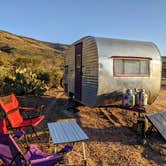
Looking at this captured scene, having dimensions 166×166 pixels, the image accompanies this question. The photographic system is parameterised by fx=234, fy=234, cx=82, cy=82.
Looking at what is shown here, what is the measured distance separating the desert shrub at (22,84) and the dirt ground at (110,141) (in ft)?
9.90

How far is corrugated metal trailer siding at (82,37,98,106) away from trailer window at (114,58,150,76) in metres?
0.71

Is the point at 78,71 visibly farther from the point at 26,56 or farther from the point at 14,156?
the point at 26,56

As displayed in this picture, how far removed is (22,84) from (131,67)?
6.24m

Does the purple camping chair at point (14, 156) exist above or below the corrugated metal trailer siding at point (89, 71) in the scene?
below

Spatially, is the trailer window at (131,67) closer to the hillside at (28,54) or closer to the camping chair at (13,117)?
the camping chair at (13,117)

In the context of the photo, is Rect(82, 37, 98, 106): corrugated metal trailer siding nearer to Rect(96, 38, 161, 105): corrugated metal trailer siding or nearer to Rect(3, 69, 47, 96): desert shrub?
Rect(96, 38, 161, 105): corrugated metal trailer siding

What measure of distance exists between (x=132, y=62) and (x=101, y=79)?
1386mm

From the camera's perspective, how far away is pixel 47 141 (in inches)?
227

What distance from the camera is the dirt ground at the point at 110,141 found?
16.2ft

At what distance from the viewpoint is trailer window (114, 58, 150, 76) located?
7636 millimetres

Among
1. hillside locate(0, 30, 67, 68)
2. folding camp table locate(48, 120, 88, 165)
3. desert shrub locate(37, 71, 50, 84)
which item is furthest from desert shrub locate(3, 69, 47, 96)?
hillside locate(0, 30, 67, 68)

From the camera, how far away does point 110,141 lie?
5957 mm

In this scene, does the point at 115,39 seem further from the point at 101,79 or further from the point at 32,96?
the point at 32,96

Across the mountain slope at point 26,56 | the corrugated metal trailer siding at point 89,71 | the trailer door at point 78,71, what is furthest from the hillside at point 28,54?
the corrugated metal trailer siding at point 89,71
